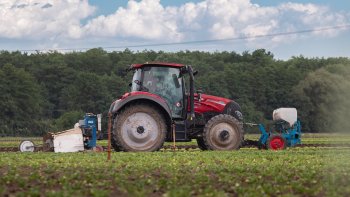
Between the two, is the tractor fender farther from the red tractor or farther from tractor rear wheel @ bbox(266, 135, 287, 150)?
tractor rear wheel @ bbox(266, 135, 287, 150)

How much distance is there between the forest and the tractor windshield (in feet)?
181

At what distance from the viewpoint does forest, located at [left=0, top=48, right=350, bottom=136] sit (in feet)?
289

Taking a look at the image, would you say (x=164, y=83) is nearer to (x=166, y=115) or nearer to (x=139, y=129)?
(x=166, y=115)

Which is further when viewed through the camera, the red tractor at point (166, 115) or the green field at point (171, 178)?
the red tractor at point (166, 115)

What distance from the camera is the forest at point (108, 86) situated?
88188 mm

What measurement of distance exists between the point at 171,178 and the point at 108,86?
91267mm

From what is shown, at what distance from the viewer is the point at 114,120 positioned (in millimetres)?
22438

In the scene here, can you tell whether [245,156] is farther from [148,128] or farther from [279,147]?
[279,147]

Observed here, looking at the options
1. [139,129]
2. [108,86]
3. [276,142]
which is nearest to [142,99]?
[139,129]

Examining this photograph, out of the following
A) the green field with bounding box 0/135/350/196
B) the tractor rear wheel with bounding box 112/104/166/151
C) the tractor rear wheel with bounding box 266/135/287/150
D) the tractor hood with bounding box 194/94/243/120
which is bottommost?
the tractor rear wheel with bounding box 266/135/287/150

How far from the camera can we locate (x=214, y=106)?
24484 millimetres

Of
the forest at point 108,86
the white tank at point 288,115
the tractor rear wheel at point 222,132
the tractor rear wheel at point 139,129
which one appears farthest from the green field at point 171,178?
the forest at point 108,86

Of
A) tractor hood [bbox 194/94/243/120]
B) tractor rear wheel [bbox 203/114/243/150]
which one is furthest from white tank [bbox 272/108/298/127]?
tractor rear wheel [bbox 203/114/243/150]

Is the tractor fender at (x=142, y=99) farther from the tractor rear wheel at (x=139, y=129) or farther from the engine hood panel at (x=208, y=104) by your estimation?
the engine hood panel at (x=208, y=104)
